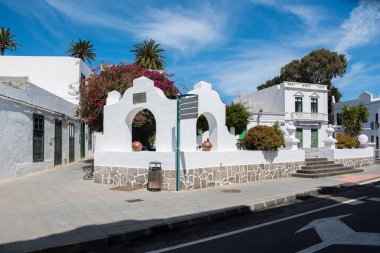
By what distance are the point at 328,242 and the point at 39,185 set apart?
433 inches

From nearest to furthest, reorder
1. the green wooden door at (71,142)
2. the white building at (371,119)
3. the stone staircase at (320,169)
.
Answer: the stone staircase at (320,169), the green wooden door at (71,142), the white building at (371,119)

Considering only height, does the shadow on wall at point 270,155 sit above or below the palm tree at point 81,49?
below

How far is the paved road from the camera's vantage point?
18.3ft

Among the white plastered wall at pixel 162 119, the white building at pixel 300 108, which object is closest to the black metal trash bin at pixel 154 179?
the white plastered wall at pixel 162 119

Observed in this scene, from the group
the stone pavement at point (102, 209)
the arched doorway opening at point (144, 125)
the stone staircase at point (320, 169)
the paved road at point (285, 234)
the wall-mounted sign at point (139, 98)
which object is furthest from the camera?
the arched doorway opening at point (144, 125)

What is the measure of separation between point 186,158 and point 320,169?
831cm

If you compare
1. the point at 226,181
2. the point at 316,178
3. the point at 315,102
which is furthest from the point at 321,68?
the point at 226,181

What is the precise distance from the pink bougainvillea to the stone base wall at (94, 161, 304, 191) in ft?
16.4

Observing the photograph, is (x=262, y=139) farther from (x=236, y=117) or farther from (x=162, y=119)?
(x=236, y=117)

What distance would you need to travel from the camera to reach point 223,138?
13.4 meters

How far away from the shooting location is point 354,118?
80.4 ft

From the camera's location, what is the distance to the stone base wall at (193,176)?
1131 centimetres

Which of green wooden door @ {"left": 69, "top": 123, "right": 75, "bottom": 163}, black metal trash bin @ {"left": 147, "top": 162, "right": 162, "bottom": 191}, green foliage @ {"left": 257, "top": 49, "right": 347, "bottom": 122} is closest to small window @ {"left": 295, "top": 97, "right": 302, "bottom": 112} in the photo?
green foliage @ {"left": 257, "top": 49, "right": 347, "bottom": 122}

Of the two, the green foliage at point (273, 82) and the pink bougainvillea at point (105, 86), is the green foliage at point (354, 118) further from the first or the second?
the green foliage at point (273, 82)
